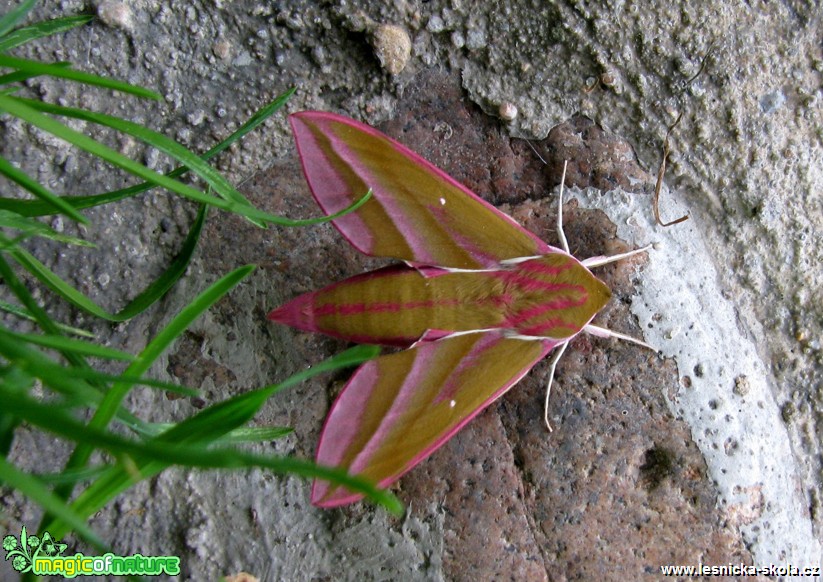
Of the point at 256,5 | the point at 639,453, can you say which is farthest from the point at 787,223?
the point at 256,5

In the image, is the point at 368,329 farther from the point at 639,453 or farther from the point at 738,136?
the point at 738,136

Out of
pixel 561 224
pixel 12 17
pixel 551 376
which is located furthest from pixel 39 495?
pixel 561 224

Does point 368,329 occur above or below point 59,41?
below

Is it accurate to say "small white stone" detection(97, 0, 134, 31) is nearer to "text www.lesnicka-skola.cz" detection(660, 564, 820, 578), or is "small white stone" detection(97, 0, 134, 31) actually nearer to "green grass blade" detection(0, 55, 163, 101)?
"green grass blade" detection(0, 55, 163, 101)

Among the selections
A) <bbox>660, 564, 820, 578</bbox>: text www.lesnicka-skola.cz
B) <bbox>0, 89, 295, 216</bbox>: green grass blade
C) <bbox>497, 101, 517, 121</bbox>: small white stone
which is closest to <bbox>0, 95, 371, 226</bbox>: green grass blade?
<bbox>0, 89, 295, 216</bbox>: green grass blade

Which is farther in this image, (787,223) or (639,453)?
(787,223)

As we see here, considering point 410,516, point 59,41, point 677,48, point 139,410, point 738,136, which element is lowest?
point 410,516

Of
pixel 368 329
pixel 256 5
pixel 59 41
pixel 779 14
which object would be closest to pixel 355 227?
pixel 368 329
